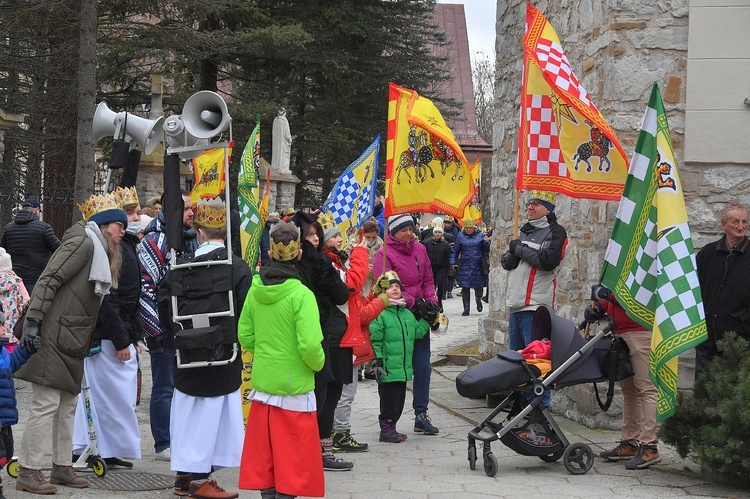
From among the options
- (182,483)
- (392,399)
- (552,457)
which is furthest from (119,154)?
(552,457)

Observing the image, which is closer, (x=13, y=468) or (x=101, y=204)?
(x=13, y=468)

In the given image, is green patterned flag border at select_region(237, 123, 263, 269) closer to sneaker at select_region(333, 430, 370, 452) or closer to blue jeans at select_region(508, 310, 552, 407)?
sneaker at select_region(333, 430, 370, 452)

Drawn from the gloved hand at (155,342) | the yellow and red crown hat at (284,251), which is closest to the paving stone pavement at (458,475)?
the gloved hand at (155,342)

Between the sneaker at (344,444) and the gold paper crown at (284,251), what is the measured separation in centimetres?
259

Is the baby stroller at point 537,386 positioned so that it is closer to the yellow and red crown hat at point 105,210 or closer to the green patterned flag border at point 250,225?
the yellow and red crown hat at point 105,210

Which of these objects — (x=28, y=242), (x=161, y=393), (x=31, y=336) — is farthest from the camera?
(x=28, y=242)

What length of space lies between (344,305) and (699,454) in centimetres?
272

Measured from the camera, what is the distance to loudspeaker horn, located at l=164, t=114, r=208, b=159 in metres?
7.11

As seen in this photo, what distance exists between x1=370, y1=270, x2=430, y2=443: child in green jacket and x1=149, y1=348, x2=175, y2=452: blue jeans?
5.66 ft

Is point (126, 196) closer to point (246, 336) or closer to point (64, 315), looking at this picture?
point (64, 315)

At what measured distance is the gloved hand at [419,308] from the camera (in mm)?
8891

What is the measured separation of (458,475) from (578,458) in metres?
0.87

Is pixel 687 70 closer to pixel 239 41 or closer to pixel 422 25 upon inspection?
pixel 239 41

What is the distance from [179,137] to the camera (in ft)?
23.7
